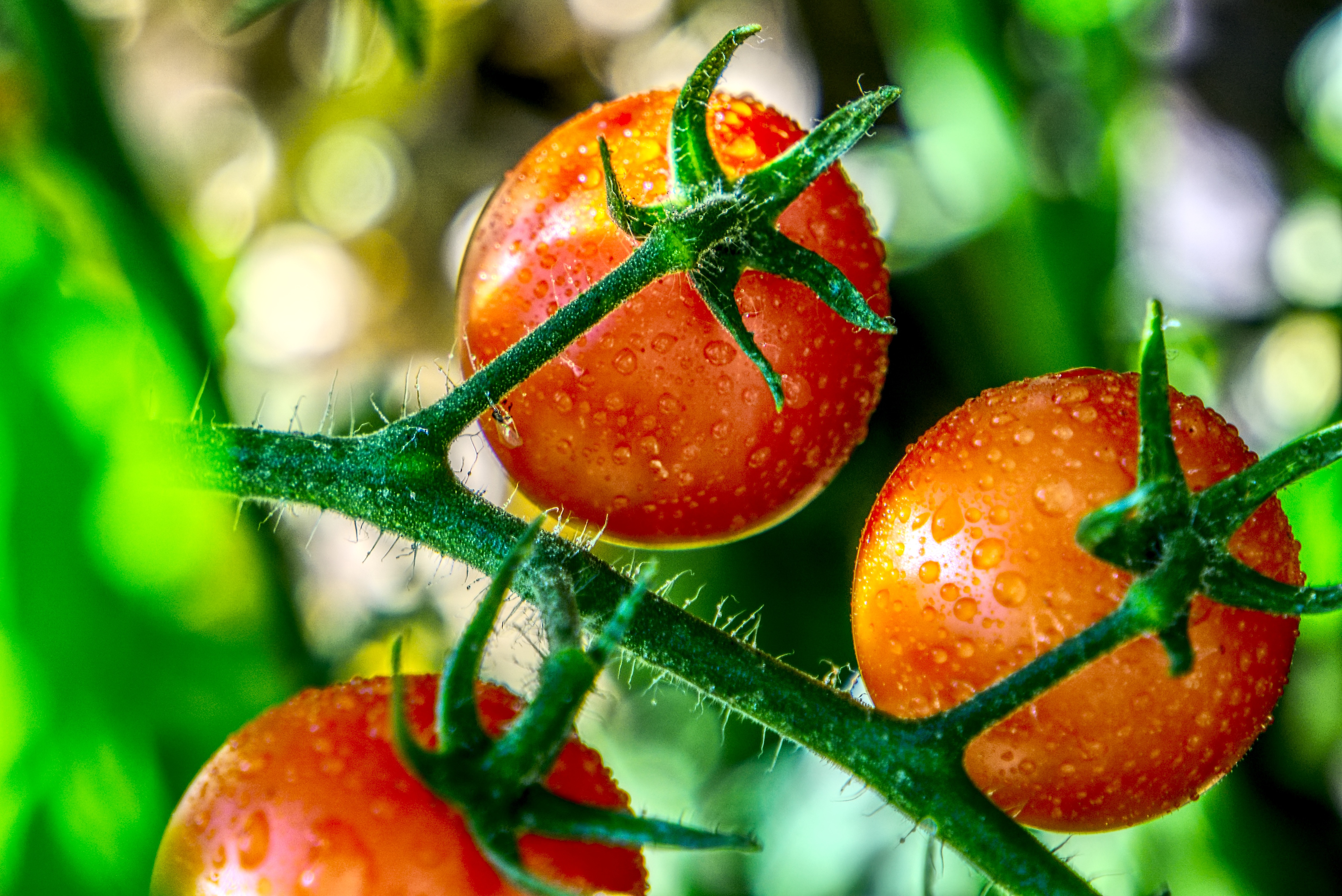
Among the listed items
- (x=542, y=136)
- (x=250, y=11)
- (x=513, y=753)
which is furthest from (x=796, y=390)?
(x=542, y=136)

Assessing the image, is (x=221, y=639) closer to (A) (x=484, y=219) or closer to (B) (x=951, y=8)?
(A) (x=484, y=219)

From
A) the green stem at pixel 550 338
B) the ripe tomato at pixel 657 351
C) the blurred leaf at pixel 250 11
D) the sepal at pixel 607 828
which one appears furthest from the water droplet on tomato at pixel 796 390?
the blurred leaf at pixel 250 11

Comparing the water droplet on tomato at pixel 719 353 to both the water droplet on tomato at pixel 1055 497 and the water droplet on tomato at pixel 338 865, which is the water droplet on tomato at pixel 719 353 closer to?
the water droplet on tomato at pixel 1055 497

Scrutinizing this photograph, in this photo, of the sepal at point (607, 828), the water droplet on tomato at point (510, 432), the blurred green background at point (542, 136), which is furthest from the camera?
the blurred green background at point (542, 136)

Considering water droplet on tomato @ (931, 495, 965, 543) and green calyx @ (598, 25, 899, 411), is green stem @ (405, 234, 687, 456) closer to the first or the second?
green calyx @ (598, 25, 899, 411)

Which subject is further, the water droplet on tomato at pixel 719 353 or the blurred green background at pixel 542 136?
the blurred green background at pixel 542 136

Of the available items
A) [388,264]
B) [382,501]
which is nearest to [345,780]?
[382,501]
